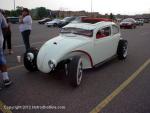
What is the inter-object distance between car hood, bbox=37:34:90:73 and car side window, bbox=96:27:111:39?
688mm

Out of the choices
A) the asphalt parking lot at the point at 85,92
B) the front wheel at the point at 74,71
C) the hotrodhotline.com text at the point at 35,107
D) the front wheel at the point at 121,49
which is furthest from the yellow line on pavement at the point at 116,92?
the front wheel at the point at 121,49

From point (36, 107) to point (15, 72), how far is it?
2.86 m

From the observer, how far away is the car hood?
20.2 feet

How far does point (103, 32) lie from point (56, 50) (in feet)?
7.20

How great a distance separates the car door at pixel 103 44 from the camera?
730 cm

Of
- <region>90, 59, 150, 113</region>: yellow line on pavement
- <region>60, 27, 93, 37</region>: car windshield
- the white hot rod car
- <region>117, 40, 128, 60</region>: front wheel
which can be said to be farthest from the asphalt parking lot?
<region>117, 40, 128, 60</region>: front wheel

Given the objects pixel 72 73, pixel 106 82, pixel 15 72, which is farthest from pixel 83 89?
pixel 15 72

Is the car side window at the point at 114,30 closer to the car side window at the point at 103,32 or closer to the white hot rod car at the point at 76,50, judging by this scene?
the white hot rod car at the point at 76,50

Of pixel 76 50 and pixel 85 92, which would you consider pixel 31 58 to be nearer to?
pixel 76 50

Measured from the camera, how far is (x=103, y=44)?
763 cm

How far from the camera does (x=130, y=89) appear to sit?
585 centimetres

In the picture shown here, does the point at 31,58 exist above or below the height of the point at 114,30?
below

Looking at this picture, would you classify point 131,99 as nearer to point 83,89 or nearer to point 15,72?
point 83,89

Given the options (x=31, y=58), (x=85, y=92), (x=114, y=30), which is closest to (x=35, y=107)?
(x=85, y=92)
